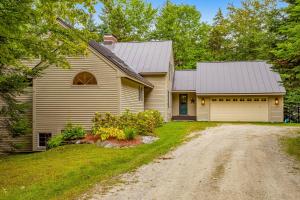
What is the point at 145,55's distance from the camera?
26172 mm

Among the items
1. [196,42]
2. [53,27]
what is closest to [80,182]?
[53,27]

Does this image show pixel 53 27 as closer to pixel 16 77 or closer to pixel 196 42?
pixel 16 77

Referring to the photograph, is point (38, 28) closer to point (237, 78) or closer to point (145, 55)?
point (145, 55)

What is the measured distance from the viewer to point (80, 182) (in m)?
7.84

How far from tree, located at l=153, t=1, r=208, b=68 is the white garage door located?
14.7 metres

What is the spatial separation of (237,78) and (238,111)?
2.84 m

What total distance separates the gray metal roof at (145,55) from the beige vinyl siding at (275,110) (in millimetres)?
8578

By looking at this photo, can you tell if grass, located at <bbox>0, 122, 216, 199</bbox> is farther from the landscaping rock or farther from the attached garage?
the attached garage

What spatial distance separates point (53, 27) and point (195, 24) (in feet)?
115

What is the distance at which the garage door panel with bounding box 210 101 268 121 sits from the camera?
2666 cm

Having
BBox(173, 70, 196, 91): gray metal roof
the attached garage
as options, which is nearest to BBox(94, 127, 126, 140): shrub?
the attached garage

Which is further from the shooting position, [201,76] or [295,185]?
[201,76]

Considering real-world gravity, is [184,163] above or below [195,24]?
below

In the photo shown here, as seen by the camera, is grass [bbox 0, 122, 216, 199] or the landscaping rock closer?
grass [bbox 0, 122, 216, 199]
